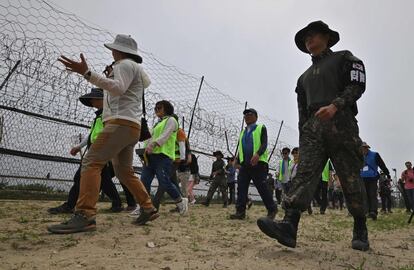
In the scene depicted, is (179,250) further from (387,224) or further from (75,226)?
(387,224)

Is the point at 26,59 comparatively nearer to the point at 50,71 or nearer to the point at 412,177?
the point at 50,71

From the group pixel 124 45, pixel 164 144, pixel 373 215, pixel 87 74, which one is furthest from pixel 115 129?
pixel 373 215

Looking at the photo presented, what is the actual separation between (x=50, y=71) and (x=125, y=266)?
5272 millimetres

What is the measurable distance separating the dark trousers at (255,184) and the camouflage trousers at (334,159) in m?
2.43

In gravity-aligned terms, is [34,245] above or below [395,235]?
below

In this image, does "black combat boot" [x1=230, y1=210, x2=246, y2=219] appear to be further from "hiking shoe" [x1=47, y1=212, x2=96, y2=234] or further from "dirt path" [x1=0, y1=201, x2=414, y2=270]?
"hiking shoe" [x1=47, y1=212, x2=96, y2=234]

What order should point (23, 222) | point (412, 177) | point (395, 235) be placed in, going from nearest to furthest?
Result: point (23, 222), point (395, 235), point (412, 177)

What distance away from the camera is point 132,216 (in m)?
5.10

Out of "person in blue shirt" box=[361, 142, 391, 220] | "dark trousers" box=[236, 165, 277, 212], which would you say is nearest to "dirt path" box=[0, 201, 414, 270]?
"dark trousers" box=[236, 165, 277, 212]

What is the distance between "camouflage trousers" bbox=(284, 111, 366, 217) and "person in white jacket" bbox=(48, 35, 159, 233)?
164 centimetres

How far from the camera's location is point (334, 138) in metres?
3.18

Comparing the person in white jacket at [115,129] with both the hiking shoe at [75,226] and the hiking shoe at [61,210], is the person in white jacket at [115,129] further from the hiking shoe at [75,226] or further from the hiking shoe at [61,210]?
the hiking shoe at [61,210]

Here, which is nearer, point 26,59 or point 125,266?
point 125,266

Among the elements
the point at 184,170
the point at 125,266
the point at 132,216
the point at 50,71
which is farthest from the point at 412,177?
the point at 125,266
